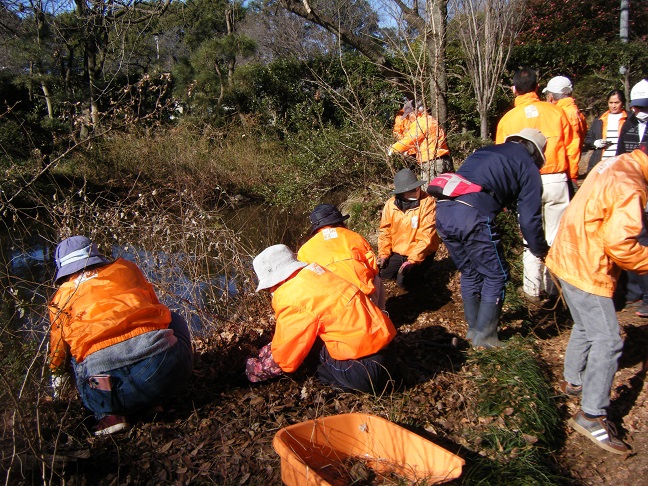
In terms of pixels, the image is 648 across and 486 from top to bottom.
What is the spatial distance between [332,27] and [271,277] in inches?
294

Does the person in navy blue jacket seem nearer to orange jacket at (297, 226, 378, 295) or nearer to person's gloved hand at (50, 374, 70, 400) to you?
orange jacket at (297, 226, 378, 295)

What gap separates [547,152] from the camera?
474 cm

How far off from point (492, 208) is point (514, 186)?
0.22 m

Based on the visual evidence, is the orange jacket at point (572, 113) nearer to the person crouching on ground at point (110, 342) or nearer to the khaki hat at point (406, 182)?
the khaki hat at point (406, 182)

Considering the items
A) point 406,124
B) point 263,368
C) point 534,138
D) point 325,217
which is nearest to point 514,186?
point 534,138

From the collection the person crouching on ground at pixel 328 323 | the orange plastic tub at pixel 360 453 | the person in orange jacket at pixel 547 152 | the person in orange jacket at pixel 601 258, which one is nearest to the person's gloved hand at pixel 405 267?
the person in orange jacket at pixel 547 152

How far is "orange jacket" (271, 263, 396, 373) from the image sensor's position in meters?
3.23

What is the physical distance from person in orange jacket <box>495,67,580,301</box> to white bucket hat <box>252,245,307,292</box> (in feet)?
7.71

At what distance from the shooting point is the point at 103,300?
325 cm

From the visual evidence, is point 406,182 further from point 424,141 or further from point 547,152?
point 424,141

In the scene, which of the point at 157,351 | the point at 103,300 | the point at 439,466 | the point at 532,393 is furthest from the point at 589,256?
the point at 103,300

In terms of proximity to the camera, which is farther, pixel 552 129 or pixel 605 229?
pixel 552 129

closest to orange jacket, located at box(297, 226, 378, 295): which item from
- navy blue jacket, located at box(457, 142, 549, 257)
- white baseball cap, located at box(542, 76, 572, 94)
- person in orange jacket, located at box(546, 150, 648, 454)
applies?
navy blue jacket, located at box(457, 142, 549, 257)

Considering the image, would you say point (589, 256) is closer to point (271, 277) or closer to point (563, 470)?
point (563, 470)
